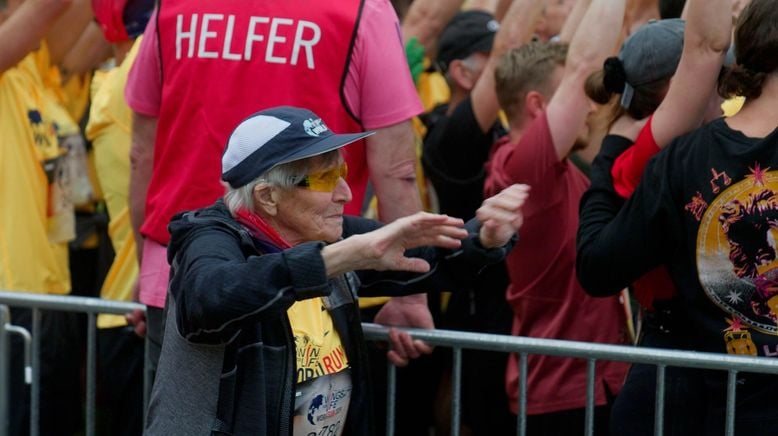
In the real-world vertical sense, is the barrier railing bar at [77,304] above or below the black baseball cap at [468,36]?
below

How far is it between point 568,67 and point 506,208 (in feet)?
4.11

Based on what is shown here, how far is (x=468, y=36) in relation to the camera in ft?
19.4

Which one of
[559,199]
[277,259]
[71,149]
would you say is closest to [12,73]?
[71,149]

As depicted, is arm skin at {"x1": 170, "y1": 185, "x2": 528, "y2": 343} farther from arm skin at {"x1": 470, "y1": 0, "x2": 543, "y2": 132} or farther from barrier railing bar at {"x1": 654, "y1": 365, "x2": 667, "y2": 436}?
arm skin at {"x1": 470, "y1": 0, "x2": 543, "y2": 132}

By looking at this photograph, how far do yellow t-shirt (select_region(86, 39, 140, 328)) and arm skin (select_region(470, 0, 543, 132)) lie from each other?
4.40 feet

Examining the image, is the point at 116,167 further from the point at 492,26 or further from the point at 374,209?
the point at 492,26

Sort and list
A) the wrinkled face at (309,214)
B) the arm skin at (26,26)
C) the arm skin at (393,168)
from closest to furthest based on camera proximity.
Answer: the wrinkled face at (309,214) → the arm skin at (393,168) → the arm skin at (26,26)

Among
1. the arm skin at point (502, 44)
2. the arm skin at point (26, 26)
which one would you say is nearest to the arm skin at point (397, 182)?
the arm skin at point (502, 44)

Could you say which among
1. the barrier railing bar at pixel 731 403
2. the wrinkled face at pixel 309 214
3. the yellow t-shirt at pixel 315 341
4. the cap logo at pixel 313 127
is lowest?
the barrier railing bar at pixel 731 403

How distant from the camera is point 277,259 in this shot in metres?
2.87

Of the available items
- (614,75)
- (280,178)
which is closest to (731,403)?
Result: (614,75)

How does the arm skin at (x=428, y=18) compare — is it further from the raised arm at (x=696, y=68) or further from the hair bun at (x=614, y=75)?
the raised arm at (x=696, y=68)

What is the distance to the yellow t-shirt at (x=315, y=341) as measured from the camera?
3.21 m

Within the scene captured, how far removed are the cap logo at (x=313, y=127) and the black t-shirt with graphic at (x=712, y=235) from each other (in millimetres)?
826
